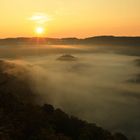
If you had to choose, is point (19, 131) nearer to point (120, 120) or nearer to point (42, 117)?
point (42, 117)

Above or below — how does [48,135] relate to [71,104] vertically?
above

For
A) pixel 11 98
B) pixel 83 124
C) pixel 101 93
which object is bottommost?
pixel 101 93

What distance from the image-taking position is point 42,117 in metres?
47.8

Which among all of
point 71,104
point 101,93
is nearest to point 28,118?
point 71,104

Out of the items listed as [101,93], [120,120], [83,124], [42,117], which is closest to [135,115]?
[120,120]

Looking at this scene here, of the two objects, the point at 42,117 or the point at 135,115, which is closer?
the point at 42,117

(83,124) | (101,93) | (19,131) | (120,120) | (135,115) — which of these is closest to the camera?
(19,131)

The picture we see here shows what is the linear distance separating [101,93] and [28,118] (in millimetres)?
143677

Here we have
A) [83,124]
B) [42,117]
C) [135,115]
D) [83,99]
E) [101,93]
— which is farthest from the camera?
[101,93]

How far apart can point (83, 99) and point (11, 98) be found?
105 metres

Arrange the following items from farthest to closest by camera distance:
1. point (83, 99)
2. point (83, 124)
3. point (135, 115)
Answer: point (83, 99) → point (135, 115) → point (83, 124)

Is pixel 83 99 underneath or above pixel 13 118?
underneath

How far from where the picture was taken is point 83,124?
54.6 metres

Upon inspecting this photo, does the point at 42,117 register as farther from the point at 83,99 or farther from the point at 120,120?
the point at 83,99
